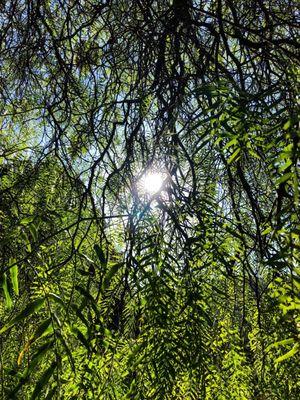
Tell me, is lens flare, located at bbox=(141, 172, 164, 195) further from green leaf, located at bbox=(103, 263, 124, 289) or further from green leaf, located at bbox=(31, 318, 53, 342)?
green leaf, located at bbox=(31, 318, 53, 342)

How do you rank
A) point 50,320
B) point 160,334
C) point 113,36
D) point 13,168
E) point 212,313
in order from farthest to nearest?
point 13,168 < point 113,36 < point 212,313 < point 160,334 < point 50,320

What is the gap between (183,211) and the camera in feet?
2.87

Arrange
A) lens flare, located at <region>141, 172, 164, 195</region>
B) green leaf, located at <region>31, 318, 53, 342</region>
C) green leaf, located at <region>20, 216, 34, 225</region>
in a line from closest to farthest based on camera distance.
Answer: green leaf, located at <region>31, 318, 53, 342</region>, green leaf, located at <region>20, 216, 34, 225</region>, lens flare, located at <region>141, 172, 164, 195</region>

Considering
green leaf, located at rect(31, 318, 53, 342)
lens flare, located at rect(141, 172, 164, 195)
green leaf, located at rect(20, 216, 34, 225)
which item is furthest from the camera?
lens flare, located at rect(141, 172, 164, 195)

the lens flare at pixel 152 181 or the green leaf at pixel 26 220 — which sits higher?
the lens flare at pixel 152 181

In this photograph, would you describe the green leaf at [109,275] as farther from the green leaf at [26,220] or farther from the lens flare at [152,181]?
the lens flare at [152,181]

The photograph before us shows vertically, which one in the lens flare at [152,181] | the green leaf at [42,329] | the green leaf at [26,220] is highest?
the lens flare at [152,181]

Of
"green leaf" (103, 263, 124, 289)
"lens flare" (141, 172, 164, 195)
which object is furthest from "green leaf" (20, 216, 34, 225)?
"lens flare" (141, 172, 164, 195)

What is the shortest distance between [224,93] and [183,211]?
30 centimetres

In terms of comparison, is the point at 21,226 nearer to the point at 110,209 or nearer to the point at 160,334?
the point at 160,334

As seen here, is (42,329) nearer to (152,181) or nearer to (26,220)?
(26,220)

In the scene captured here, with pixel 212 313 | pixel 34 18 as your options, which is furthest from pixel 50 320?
pixel 34 18

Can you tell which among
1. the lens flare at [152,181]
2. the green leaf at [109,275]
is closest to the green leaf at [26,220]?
the green leaf at [109,275]

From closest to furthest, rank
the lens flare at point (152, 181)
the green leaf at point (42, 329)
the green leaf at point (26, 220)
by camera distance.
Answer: the green leaf at point (42, 329) < the green leaf at point (26, 220) < the lens flare at point (152, 181)
